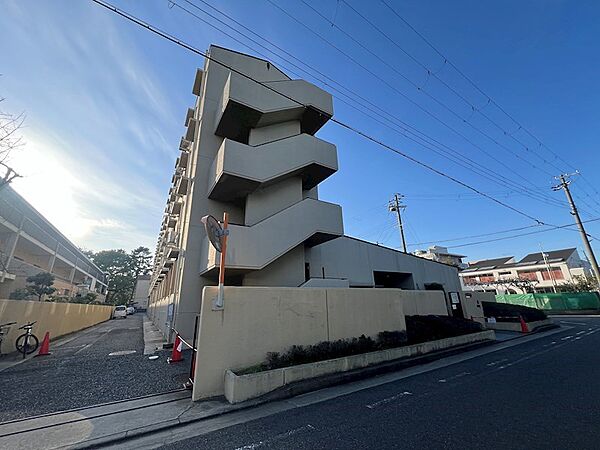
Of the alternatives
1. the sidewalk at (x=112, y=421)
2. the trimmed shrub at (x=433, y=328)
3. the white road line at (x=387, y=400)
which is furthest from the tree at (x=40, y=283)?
the trimmed shrub at (x=433, y=328)

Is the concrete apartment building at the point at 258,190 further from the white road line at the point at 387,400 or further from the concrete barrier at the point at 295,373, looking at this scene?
the white road line at the point at 387,400

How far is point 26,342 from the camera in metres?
8.20

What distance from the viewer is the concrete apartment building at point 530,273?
3797cm

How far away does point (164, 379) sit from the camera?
5.80m

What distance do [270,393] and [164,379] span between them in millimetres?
2869

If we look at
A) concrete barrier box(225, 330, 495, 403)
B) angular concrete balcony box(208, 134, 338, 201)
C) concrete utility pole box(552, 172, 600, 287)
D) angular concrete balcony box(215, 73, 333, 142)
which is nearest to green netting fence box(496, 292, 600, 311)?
concrete utility pole box(552, 172, 600, 287)

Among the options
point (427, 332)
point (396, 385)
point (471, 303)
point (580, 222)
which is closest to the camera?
point (396, 385)

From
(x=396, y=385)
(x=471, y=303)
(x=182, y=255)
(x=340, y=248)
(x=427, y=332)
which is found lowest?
(x=396, y=385)

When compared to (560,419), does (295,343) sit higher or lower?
higher

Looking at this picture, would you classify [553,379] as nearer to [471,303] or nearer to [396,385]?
[396,385]

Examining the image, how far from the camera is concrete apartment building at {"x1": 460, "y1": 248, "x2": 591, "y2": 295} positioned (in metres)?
38.0

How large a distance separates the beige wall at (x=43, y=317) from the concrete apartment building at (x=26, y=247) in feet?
11.3

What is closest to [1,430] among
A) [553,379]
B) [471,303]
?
[553,379]

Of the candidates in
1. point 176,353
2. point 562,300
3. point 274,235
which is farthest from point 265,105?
point 562,300
